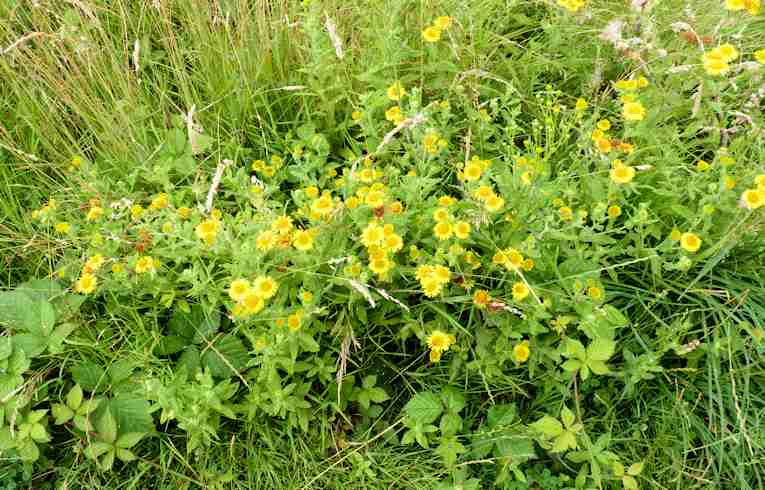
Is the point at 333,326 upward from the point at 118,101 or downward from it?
downward

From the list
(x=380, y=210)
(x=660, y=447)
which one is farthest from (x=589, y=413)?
(x=380, y=210)

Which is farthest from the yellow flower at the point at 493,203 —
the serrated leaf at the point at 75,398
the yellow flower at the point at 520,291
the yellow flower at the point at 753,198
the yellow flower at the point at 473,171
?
the serrated leaf at the point at 75,398

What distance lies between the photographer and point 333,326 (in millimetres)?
1940

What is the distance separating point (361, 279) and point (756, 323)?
1286mm

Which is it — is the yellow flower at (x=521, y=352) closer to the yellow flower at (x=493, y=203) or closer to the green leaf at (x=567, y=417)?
the green leaf at (x=567, y=417)

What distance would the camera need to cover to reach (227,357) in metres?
1.94

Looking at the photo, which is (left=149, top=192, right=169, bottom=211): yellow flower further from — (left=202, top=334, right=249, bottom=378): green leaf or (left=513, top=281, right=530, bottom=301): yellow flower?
(left=513, top=281, right=530, bottom=301): yellow flower

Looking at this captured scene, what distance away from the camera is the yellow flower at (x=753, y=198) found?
1754 mm

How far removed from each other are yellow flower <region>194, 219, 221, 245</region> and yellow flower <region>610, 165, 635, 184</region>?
1239 mm

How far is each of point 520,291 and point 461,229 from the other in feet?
0.87

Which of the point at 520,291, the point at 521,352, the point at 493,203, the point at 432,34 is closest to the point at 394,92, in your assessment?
the point at 432,34

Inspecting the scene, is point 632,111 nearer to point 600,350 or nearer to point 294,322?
point 600,350

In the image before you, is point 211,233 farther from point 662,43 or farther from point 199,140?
point 662,43

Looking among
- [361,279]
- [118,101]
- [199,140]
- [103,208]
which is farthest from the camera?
[118,101]
